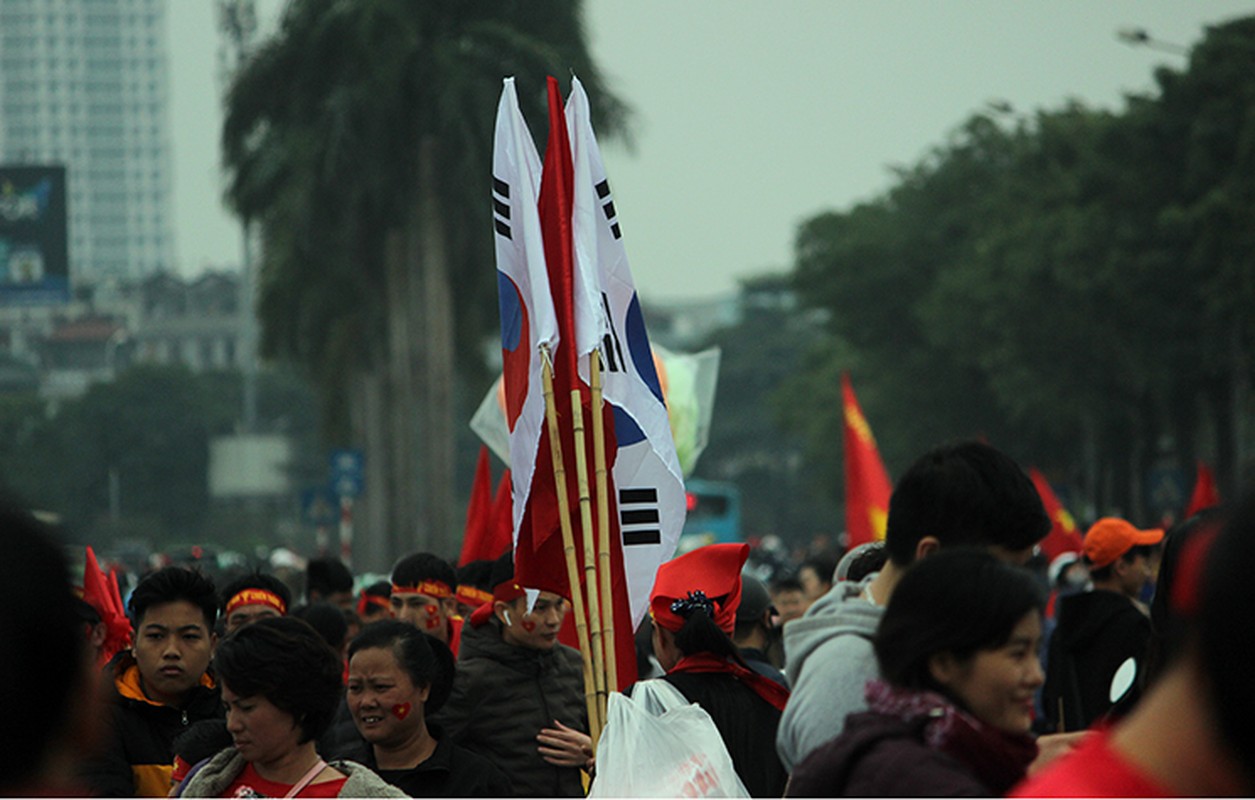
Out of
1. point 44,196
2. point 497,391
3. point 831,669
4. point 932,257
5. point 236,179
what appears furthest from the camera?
point 932,257

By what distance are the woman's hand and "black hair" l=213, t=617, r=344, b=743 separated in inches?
65.9

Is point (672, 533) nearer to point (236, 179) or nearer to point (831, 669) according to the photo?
point (831, 669)

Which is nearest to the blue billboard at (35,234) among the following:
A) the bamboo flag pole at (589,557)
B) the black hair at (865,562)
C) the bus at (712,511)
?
the bus at (712,511)

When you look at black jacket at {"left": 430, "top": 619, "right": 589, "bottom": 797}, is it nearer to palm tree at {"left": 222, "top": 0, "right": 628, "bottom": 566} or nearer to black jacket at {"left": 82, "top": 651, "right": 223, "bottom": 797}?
black jacket at {"left": 82, "top": 651, "right": 223, "bottom": 797}

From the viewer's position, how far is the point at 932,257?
56.9 m

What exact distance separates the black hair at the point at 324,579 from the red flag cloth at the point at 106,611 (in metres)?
3.08

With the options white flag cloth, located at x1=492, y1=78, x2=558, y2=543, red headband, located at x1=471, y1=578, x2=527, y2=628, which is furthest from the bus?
white flag cloth, located at x1=492, y1=78, x2=558, y2=543

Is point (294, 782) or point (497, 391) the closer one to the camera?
point (294, 782)

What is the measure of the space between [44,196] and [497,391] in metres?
30.9

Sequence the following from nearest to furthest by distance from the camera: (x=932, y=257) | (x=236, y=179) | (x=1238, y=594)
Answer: (x=1238, y=594)
(x=236, y=179)
(x=932, y=257)

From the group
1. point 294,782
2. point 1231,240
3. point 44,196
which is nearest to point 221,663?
point 294,782

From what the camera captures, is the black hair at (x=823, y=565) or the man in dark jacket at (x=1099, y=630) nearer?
the man in dark jacket at (x=1099, y=630)

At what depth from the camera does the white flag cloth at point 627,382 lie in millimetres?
5930

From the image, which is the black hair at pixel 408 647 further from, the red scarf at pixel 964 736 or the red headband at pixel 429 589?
the red scarf at pixel 964 736
